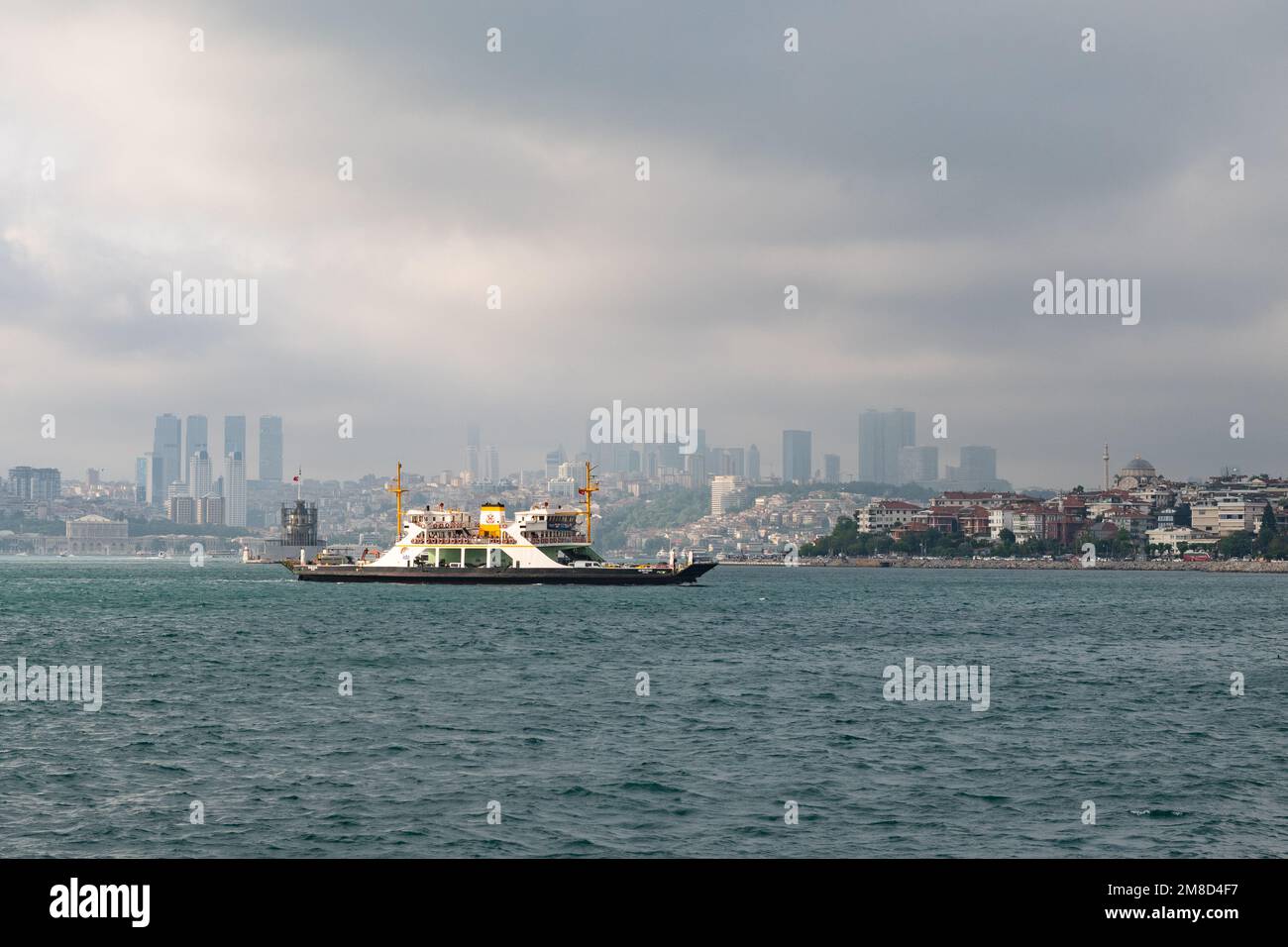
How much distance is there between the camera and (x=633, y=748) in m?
25.2

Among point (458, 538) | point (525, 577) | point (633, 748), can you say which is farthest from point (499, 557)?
point (633, 748)

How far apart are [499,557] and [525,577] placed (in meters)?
4.20

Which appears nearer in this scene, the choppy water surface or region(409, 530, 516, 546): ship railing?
the choppy water surface

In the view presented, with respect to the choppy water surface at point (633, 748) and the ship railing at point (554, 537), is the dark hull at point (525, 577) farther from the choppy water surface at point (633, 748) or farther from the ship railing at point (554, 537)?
the choppy water surface at point (633, 748)

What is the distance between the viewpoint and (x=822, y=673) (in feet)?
133

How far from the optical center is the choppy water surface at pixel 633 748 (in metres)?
18.0

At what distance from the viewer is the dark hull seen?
101 metres

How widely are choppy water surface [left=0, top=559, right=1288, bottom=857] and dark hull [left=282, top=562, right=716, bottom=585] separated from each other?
44.9m

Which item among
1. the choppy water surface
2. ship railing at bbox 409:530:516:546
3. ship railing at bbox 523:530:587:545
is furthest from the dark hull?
the choppy water surface

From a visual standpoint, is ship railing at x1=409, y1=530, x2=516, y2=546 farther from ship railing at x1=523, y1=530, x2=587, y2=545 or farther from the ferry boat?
ship railing at x1=523, y1=530, x2=587, y2=545

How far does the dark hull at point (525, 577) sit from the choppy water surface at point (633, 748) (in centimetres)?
4489

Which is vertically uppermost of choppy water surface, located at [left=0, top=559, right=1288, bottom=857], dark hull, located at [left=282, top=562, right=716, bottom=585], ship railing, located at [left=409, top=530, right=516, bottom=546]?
ship railing, located at [left=409, top=530, right=516, bottom=546]

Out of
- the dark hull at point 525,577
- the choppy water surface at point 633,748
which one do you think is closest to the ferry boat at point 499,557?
the dark hull at point 525,577
